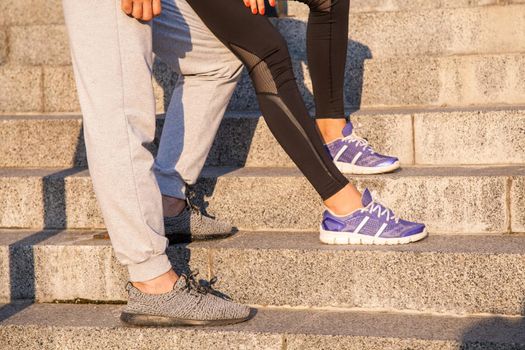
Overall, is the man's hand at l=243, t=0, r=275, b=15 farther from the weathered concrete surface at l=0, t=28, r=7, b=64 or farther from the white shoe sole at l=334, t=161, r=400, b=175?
the weathered concrete surface at l=0, t=28, r=7, b=64

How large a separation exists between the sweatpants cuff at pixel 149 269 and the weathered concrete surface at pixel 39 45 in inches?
106

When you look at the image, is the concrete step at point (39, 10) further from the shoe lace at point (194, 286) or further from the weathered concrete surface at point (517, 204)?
the shoe lace at point (194, 286)

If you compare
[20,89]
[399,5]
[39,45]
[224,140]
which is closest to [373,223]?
[224,140]

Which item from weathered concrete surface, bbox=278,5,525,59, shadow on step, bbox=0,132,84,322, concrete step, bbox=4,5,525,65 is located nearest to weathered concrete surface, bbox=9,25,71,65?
concrete step, bbox=4,5,525,65

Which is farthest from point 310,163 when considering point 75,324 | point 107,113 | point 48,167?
point 48,167

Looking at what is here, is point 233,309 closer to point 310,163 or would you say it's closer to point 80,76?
point 310,163

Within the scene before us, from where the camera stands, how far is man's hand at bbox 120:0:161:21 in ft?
9.73

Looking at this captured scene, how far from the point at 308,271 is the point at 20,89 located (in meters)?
2.42

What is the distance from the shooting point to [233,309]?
132 inches

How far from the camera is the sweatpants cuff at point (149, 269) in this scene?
323 cm

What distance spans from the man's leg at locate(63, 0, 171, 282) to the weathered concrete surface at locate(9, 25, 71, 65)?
269cm

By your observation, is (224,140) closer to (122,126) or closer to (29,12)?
(122,126)

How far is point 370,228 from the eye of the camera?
3576 millimetres

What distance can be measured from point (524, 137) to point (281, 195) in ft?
3.63
